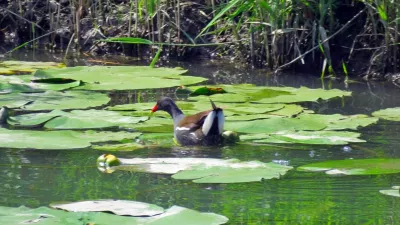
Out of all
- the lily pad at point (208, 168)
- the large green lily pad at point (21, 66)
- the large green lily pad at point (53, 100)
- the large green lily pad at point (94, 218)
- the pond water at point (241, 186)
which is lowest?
the pond water at point (241, 186)

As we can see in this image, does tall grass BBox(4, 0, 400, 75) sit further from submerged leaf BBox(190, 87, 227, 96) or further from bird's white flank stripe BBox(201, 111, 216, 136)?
bird's white flank stripe BBox(201, 111, 216, 136)

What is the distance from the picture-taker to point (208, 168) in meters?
4.53

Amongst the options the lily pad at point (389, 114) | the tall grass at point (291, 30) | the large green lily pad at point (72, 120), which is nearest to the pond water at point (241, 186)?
the lily pad at point (389, 114)

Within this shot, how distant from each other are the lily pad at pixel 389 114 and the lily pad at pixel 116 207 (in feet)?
9.26

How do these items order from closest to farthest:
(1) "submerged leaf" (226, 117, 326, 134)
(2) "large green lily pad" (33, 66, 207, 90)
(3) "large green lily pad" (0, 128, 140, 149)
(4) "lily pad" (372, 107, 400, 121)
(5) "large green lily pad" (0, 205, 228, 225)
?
(5) "large green lily pad" (0, 205, 228, 225), (3) "large green lily pad" (0, 128, 140, 149), (1) "submerged leaf" (226, 117, 326, 134), (4) "lily pad" (372, 107, 400, 121), (2) "large green lily pad" (33, 66, 207, 90)

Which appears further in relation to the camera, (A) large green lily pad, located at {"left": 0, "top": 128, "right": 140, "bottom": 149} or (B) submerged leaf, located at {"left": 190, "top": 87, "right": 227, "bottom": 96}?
(B) submerged leaf, located at {"left": 190, "top": 87, "right": 227, "bottom": 96}

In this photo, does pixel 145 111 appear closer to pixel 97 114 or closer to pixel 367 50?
pixel 97 114

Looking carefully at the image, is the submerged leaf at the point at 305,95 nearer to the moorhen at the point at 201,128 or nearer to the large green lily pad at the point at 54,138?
the moorhen at the point at 201,128

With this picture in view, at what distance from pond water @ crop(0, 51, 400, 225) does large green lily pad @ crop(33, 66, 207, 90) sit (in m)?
1.85

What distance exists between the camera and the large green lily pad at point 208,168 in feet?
14.2

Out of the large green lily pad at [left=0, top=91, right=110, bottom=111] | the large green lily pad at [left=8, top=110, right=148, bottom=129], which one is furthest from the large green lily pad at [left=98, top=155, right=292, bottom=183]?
the large green lily pad at [left=0, top=91, right=110, bottom=111]

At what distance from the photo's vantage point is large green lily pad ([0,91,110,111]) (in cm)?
617

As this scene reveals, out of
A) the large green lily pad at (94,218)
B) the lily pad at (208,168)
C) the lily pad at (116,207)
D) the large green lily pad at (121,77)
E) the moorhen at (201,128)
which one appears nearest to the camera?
the large green lily pad at (94,218)

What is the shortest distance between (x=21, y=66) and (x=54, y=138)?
10.2 ft
